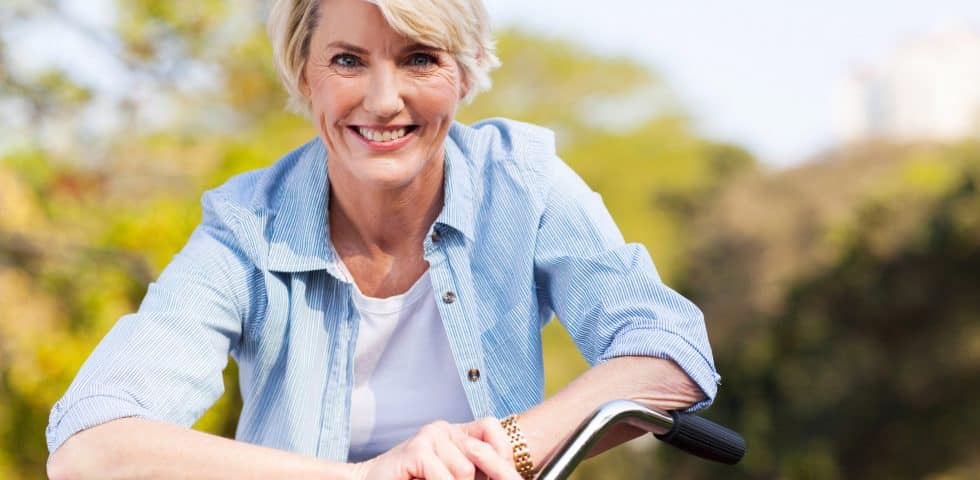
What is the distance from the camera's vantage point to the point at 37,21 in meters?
7.16

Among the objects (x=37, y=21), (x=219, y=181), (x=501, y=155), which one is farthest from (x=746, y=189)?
(x=501, y=155)

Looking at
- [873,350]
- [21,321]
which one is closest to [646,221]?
[873,350]

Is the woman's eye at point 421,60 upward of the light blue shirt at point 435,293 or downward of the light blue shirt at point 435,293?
upward

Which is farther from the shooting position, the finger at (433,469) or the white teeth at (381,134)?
the white teeth at (381,134)

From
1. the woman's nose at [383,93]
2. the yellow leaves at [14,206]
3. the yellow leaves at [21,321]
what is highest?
the woman's nose at [383,93]

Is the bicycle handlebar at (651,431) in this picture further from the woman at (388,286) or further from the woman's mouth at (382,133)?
the woman's mouth at (382,133)

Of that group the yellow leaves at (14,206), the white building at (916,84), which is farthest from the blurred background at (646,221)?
the white building at (916,84)

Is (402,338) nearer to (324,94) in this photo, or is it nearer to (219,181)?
(324,94)

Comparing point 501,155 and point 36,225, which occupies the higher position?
point 501,155

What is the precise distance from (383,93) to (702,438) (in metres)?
0.66

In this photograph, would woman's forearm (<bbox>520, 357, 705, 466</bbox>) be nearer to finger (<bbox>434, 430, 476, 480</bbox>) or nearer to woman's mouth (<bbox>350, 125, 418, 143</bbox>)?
finger (<bbox>434, 430, 476, 480</bbox>)

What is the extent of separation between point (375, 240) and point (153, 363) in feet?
1.47

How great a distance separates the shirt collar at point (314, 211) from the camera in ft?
6.32

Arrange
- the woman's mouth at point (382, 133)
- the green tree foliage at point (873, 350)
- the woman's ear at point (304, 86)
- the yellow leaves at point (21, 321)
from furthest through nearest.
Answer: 1. the green tree foliage at point (873, 350)
2. the yellow leaves at point (21, 321)
3. the woman's ear at point (304, 86)
4. the woman's mouth at point (382, 133)
